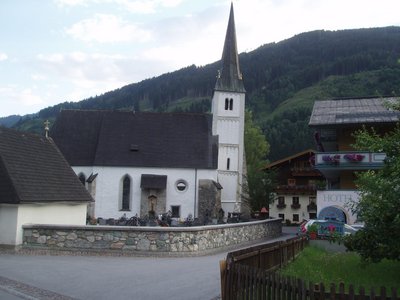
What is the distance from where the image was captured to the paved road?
998 centimetres

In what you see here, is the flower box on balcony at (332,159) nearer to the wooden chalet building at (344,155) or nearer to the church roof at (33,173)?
the wooden chalet building at (344,155)

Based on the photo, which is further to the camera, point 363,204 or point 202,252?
point 202,252

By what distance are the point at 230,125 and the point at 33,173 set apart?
96.4ft

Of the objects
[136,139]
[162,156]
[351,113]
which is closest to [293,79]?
Result: [136,139]

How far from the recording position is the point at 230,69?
48.8 metres

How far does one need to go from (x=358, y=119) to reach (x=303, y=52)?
164527 mm

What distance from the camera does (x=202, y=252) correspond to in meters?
18.1

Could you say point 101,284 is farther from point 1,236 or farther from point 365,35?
point 365,35

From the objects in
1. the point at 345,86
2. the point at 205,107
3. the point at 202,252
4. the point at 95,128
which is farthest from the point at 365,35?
the point at 202,252

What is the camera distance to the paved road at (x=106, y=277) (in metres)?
9.98

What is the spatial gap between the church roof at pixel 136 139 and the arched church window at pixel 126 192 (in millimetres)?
1457

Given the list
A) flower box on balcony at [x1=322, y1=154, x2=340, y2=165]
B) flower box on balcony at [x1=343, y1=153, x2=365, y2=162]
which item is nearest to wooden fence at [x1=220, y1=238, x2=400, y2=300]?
flower box on balcony at [x1=343, y1=153, x2=365, y2=162]

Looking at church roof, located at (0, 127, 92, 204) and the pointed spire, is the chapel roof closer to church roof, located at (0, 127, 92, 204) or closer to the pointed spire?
the pointed spire

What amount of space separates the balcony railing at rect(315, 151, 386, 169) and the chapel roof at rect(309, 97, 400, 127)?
2099mm
